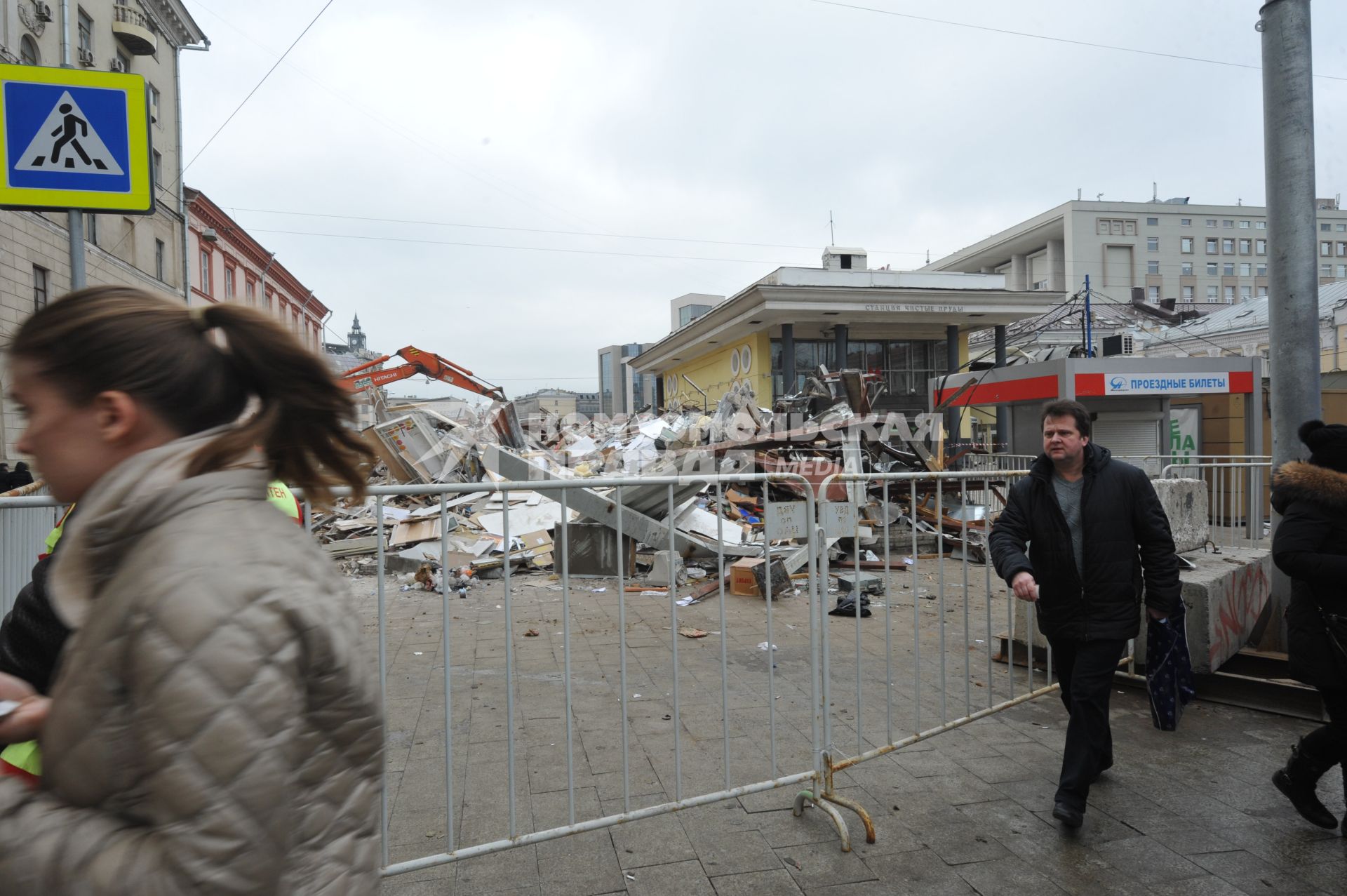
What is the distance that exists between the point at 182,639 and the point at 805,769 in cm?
372

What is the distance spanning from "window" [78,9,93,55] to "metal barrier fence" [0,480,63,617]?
92.6 ft

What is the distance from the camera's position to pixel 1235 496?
992 cm

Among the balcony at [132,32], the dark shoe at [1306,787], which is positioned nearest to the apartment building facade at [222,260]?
the balcony at [132,32]

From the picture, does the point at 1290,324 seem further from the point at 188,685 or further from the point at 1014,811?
the point at 188,685

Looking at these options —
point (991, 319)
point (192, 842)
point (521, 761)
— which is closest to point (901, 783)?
point (521, 761)

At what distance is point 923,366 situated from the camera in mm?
29688

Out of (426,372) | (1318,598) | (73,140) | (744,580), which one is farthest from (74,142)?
(426,372)

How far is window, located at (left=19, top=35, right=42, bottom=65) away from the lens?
18.0 m

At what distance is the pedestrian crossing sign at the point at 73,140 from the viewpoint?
326cm

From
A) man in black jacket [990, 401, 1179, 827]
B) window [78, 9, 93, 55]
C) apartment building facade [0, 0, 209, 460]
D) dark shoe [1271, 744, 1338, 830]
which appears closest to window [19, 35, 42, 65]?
apartment building facade [0, 0, 209, 460]

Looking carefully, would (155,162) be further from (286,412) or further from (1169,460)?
(1169,460)

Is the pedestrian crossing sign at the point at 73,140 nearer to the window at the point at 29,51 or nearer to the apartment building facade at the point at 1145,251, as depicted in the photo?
the window at the point at 29,51

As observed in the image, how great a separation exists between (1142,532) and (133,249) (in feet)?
106

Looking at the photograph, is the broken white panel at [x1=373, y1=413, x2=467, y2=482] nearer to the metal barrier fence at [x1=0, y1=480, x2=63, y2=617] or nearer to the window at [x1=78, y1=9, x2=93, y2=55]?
the metal barrier fence at [x1=0, y1=480, x2=63, y2=617]
